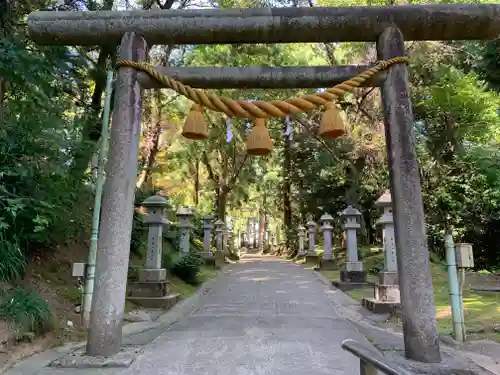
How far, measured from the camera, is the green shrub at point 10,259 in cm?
546

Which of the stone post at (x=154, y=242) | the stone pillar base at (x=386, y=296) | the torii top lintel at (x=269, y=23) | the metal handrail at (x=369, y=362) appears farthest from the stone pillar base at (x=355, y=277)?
the metal handrail at (x=369, y=362)

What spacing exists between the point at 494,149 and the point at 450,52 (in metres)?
4.62

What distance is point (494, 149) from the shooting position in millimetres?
14773

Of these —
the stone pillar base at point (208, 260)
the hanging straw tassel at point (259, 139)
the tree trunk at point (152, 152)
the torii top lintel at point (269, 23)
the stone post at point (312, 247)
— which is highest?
the tree trunk at point (152, 152)

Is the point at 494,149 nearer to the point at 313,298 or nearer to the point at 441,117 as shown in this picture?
the point at 441,117

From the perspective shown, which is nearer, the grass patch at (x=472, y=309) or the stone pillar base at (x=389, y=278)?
the grass patch at (x=472, y=309)

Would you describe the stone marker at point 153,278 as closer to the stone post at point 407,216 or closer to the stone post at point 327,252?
the stone post at point 407,216

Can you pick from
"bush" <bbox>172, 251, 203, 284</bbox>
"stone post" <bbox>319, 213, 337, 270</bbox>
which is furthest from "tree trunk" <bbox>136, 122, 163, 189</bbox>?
"stone post" <bbox>319, 213, 337, 270</bbox>

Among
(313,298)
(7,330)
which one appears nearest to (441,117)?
(313,298)

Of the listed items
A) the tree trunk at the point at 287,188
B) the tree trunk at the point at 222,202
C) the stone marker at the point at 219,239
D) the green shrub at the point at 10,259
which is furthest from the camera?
the tree trunk at the point at 287,188

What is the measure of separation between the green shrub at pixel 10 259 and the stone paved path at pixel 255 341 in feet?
7.99

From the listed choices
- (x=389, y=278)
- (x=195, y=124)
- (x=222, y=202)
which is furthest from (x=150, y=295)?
(x=222, y=202)

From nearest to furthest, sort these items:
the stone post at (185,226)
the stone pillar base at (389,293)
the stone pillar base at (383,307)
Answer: the stone pillar base at (383,307) → the stone pillar base at (389,293) → the stone post at (185,226)

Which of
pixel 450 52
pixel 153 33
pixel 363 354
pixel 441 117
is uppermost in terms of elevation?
pixel 450 52
